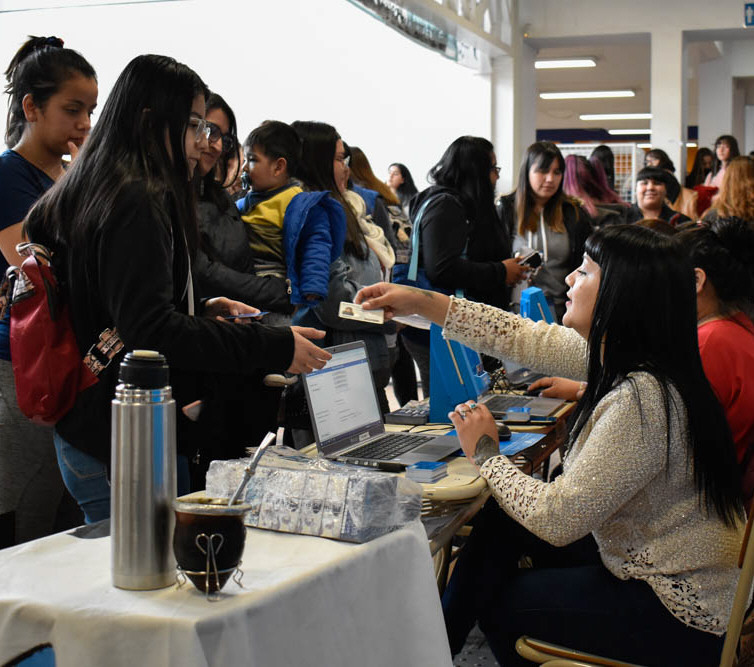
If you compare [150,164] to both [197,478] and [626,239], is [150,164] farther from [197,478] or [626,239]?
[626,239]

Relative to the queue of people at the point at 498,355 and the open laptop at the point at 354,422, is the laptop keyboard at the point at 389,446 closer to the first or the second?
the open laptop at the point at 354,422

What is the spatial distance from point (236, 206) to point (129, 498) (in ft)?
7.11

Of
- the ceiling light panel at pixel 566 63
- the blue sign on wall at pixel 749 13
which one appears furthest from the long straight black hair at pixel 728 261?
the ceiling light panel at pixel 566 63

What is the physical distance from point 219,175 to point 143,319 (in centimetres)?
162

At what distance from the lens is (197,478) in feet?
6.74

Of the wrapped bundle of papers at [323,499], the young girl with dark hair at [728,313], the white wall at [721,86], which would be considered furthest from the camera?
the white wall at [721,86]

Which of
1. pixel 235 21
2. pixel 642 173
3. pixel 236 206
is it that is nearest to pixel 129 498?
pixel 236 206

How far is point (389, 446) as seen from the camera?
2299mm

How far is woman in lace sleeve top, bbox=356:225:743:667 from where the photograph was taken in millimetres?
1706

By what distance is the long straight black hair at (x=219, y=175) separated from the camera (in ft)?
9.87

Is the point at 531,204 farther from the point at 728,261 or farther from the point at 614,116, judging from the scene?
the point at 614,116

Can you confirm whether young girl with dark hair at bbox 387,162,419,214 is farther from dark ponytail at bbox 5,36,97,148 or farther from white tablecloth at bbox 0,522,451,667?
white tablecloth at bbox 0,522,451,667

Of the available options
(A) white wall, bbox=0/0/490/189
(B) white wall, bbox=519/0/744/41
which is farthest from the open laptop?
(B) white wall, bbox=519/0/744/41

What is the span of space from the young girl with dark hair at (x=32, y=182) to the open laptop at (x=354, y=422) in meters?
0.59
